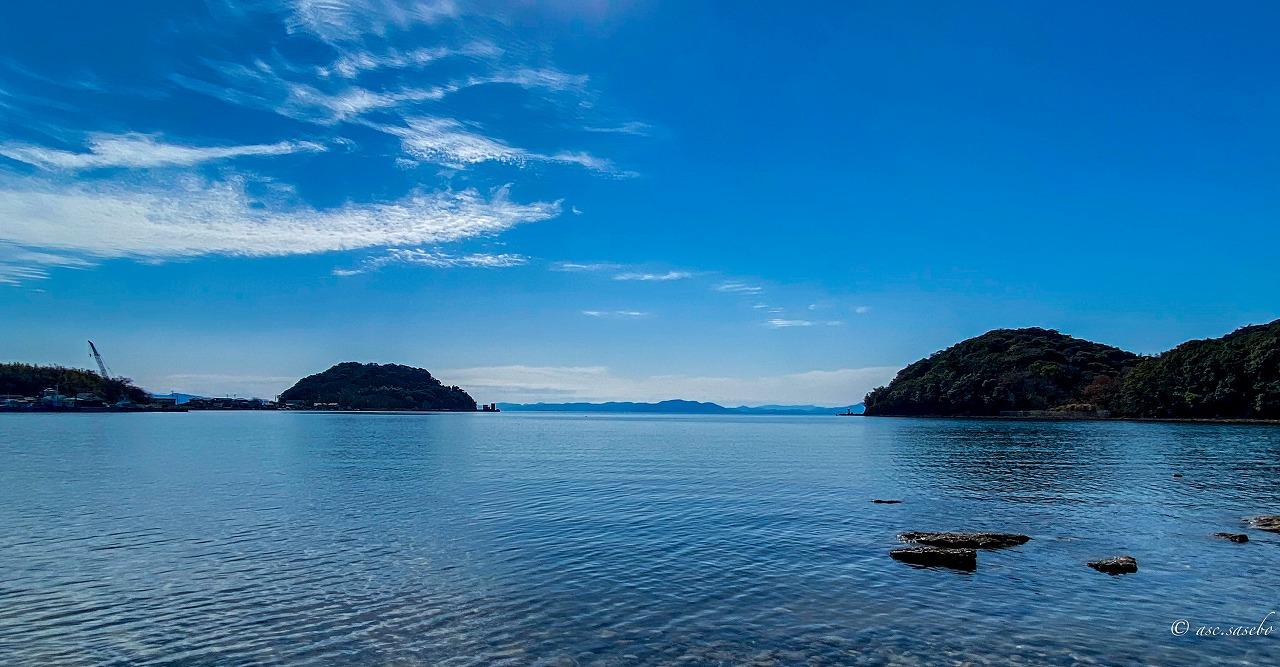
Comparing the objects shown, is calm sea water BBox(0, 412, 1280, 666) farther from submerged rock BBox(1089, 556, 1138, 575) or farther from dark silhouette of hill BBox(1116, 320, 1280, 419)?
dark silhouette of hill BBox(1116, 320, 1280, 419)

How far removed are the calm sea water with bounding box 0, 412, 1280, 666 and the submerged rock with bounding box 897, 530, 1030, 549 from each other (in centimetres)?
110

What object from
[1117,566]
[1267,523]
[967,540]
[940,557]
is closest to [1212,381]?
[1267,523]

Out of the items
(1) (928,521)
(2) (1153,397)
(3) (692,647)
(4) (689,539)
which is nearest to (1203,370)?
(2) (1153,397)

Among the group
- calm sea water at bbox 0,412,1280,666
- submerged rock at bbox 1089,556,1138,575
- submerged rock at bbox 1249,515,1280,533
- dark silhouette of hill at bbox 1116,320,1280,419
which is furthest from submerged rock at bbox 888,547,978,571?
dark silhouette of hill at bbox 1116,320,1280,419

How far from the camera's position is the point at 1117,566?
2523cm

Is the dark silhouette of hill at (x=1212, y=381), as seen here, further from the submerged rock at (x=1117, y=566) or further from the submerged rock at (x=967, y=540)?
the submerged rock at (x=1117, y=566)

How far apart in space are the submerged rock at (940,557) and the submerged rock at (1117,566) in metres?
4.31

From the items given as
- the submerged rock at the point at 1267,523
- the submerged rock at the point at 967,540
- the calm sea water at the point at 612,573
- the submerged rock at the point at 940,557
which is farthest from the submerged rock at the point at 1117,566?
the submerged rock at the point at 1267,523

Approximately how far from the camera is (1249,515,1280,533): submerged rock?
109ft

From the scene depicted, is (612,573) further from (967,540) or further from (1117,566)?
(1117,566)

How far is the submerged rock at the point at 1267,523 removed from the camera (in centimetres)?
3322

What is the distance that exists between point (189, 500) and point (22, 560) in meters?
18.1

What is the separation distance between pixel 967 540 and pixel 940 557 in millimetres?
4429

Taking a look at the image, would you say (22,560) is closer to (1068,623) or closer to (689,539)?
(689,539)
